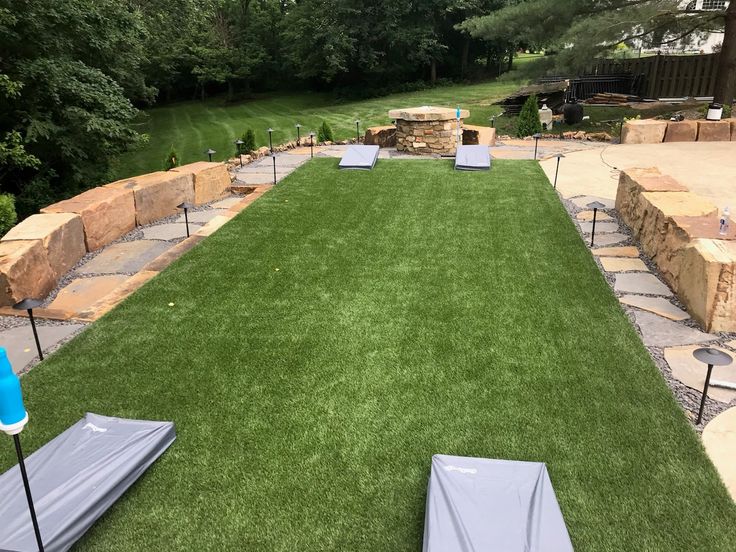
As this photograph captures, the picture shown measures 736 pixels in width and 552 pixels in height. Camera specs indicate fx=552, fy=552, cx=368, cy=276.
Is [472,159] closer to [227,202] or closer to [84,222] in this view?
[227,202]

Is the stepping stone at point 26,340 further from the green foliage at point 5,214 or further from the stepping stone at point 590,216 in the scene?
the stepping stone at point 590,216

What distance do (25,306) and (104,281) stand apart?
6.76 feet

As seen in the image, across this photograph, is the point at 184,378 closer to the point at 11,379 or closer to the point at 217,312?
the point at 217,312

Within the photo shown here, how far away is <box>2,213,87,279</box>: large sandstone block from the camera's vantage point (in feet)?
18.5

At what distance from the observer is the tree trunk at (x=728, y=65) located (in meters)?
13.1

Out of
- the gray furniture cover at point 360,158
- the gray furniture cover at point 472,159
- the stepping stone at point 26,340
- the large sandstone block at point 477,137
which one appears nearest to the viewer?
the stepping stone at point 26,340

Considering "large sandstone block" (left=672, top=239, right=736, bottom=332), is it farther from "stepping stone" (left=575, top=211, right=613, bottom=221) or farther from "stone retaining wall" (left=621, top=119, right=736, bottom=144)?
"stone retaining wall" (left=621, top=119, right=736, bottom=144)

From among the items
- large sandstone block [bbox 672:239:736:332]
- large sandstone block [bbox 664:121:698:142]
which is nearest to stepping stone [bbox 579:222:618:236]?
large sandstone block [bbox 672:239:736:332]

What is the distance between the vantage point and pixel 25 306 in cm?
392

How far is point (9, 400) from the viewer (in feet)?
6.90

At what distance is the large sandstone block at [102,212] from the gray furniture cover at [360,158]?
4.16m

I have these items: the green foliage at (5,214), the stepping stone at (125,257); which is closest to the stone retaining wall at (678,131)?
the stepping stone at (125,257)

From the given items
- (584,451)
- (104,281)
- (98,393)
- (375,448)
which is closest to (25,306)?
(98,393)

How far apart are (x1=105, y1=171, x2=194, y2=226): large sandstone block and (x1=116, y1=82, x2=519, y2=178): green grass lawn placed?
27.6ft
